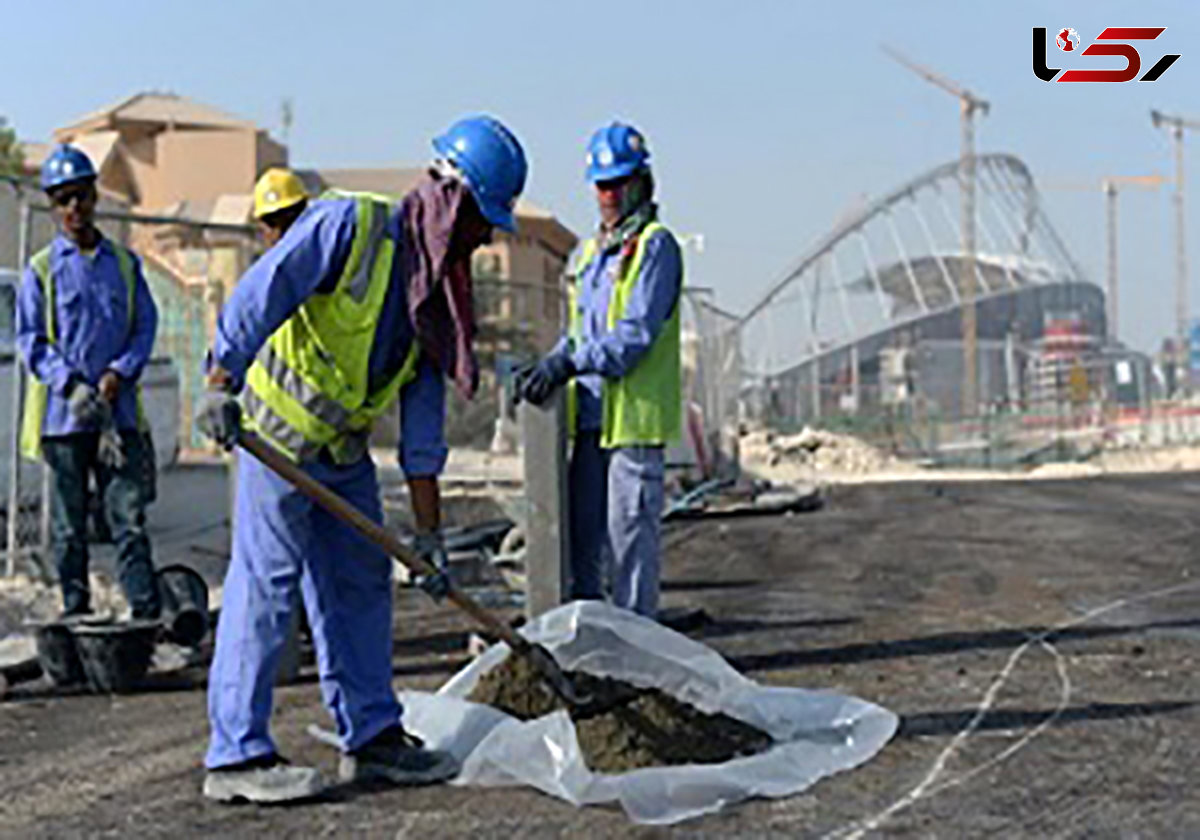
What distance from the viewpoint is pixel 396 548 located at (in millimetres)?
4273

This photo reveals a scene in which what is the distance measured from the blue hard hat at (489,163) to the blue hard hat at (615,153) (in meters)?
1.54

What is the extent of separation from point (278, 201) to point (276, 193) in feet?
0.10

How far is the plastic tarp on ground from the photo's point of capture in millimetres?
4152

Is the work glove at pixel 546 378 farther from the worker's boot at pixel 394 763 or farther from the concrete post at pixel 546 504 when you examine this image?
the worker's boot at pixel 394 763

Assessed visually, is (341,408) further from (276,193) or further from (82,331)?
(82,331)

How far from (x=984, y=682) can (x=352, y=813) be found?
7.86ft

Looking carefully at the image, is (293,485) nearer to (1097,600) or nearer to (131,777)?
(131,777)

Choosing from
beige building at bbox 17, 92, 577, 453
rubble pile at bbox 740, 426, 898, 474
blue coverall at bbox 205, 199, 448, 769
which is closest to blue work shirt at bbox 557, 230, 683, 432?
blue coverall at bbox 205, 199, 448, 769

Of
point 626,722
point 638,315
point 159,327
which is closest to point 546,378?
point 638,315

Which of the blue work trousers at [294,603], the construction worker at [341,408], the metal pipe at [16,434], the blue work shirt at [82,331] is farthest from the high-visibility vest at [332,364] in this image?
the metal pipe at [16,434]

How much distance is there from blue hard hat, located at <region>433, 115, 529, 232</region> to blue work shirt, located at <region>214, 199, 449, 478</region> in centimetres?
22

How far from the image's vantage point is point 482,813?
4086 mm

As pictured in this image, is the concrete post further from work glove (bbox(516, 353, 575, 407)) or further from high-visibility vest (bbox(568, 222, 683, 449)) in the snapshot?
high-visibility vest (bbox(568, 222, 683, 449))

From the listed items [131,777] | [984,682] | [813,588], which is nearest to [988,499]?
[813,588]
